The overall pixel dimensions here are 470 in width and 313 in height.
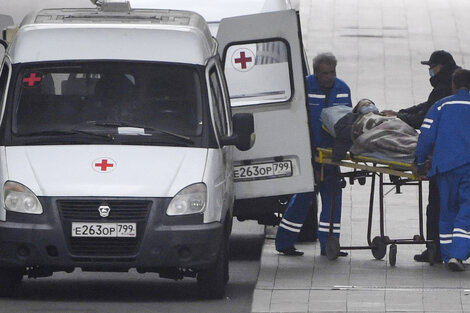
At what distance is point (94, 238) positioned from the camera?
38.1 ft

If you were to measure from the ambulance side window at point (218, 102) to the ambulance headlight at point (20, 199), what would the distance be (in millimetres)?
1580

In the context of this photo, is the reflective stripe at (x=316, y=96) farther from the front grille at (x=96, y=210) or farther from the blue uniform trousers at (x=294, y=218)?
the front grille at (x=96, y=210)

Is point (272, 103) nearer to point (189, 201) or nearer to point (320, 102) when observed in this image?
point (320, 102)

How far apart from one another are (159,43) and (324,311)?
257cm

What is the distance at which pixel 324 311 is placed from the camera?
1127cm

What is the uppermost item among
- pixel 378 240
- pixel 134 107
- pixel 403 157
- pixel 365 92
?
pixel 134 107

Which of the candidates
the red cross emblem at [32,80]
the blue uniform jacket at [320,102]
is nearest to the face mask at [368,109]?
the blue uniform jacket at [320,102]

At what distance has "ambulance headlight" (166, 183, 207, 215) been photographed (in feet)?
38.2

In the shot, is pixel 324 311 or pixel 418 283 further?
pixel 418 283

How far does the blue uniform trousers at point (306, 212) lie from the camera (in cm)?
1412

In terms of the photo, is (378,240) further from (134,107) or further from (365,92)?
(365,92)

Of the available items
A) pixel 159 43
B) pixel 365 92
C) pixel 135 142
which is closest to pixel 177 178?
pixel 135 142

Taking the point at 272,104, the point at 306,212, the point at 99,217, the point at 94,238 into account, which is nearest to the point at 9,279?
the point at 94,238

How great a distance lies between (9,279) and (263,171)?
2489 millimetres
